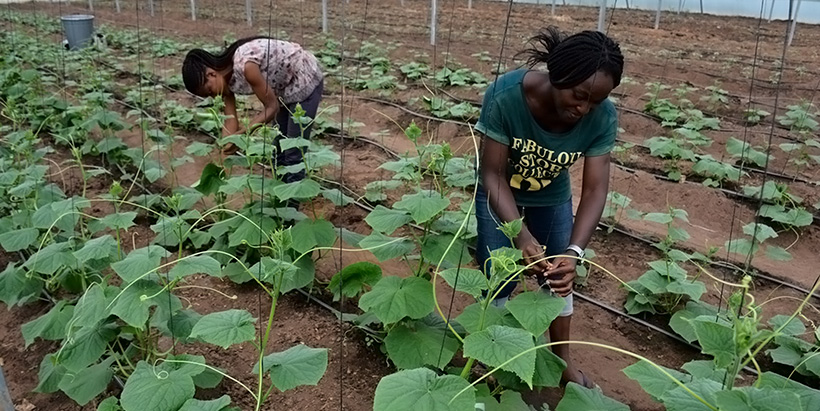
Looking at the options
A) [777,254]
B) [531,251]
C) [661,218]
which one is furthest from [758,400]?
[777,254]

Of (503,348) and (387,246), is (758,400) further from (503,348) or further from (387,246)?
(387,246)

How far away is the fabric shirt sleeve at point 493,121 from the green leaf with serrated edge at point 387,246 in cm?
53

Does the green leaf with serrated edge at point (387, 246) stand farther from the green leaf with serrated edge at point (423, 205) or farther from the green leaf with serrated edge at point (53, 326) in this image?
the green leaf with serrated edge at point (53, 326)

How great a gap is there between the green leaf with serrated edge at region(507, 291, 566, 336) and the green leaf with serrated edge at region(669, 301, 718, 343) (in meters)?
1.25

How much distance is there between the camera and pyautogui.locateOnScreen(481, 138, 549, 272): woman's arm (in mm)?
2152

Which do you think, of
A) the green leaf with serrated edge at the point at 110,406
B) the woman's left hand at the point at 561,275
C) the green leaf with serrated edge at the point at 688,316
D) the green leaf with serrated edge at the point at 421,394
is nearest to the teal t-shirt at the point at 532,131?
the woman's left hand at the point at 561,275

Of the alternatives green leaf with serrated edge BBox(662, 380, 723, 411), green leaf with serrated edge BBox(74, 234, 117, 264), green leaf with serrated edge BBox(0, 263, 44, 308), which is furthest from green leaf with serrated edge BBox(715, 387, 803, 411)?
green leaf with serrated edge BBox(0, 263, 44, 308)

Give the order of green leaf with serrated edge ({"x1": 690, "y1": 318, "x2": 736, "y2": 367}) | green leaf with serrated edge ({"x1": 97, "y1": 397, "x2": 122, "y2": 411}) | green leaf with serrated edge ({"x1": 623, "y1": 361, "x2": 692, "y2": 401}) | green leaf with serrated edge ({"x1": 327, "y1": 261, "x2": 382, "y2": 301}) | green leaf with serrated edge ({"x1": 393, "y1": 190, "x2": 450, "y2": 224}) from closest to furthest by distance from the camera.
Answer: green leaf with serrated edge ({"x1": 690, "y1": 318, "x2": 736, "y2": 367}) < green leaf with serrated edge ({"x1": 623, "y1": 361, "x2": 692, "y2": 401}) < green leaf with serrated edge ({"x1": 97, "y1": 397, "x2": 122, "y2": 411}) < green leaf with serrated edge ({"x1": 393, "y1": 190, "x2": 450, "y2": 224}) < green leaf with serrated edge ({"x1": 327, "y1": 261, "x2": 382, "y2": 301})

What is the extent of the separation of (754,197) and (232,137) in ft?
11.8

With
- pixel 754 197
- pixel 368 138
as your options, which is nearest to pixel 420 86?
pixel 368 138

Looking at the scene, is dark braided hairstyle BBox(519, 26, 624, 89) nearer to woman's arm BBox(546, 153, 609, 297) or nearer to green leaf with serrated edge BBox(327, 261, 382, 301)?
woman's arm BBox(546, 153, 609, 297)

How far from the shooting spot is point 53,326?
236cm

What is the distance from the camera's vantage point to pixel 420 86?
7555mm

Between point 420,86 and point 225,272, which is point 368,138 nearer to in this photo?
point 420,86
